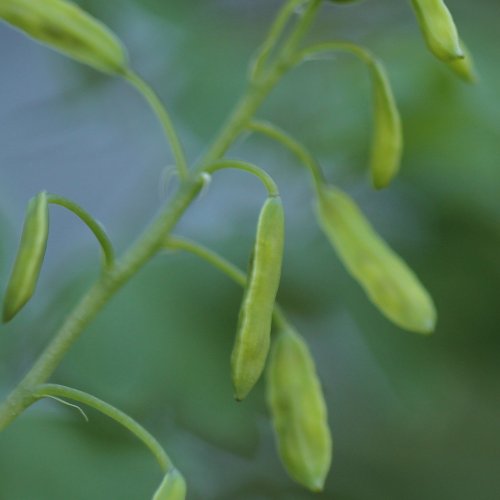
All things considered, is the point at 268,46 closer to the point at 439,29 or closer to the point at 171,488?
the point at 439,29

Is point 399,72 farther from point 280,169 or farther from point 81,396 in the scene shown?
point 81,396

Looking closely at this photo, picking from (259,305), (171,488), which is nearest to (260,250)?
(259,305)

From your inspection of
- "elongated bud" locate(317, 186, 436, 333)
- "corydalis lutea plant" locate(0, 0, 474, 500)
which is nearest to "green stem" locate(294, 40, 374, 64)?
"corydalis lutea plant" locate(0, 0, 474, 500)

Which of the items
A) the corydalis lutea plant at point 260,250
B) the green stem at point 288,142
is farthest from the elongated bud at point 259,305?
the green stem at point 288,142

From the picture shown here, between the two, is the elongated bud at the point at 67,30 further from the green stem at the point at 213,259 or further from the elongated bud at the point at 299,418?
the elongated bud at the point at 299,418

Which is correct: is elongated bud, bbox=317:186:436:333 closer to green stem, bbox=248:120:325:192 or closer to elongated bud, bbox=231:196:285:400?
green stem, bbox=248:120:325:192

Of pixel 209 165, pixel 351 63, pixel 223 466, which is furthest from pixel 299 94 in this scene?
pixel 209 165
